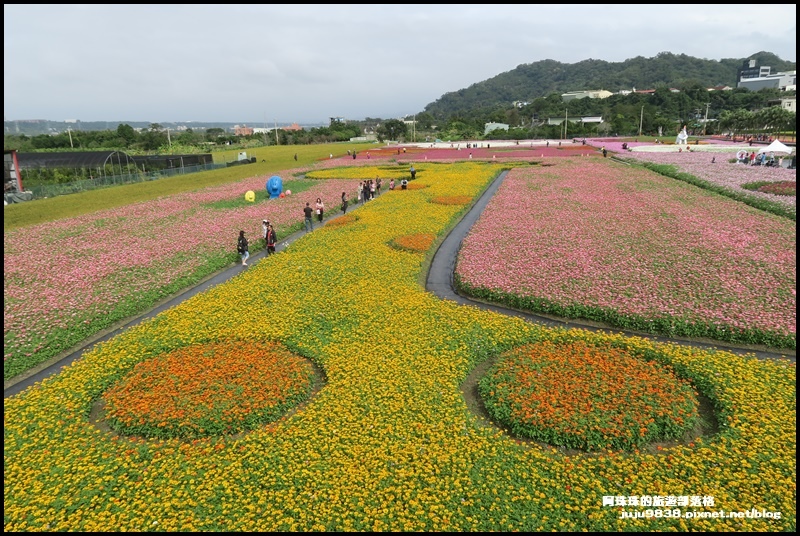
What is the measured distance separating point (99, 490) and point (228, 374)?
391 centimetres

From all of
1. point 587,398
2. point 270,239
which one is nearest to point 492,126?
point 270,239

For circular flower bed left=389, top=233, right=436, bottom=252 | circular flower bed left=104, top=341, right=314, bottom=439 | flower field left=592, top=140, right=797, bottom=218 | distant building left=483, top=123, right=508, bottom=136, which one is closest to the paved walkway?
Answer: circular flower bed left=389, top=233, right=436, bottom=252

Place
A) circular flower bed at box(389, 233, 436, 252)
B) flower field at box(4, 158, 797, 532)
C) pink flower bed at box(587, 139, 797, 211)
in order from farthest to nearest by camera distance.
A: 1. pink flower bed at box(587, 139, 797, 211)
2. circular flower bed at box(389, 233, 436, 252)
3. flower field at box(4, 158, 797, 532)

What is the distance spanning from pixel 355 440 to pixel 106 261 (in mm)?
17842

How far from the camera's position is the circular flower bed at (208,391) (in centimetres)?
992

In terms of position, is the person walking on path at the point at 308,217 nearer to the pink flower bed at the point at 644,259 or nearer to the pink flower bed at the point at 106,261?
the pink flower bed at the point at 106,261

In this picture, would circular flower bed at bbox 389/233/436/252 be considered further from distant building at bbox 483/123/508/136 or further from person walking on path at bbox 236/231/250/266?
distant building at bbox 483/123/508/136

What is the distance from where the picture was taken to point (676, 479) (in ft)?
26.9

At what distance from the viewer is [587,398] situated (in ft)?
34.1

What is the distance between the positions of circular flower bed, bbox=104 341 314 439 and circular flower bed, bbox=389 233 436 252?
10.4 metres

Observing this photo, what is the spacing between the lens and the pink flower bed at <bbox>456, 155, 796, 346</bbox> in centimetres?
1471

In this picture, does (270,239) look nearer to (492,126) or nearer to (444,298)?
(444,298)

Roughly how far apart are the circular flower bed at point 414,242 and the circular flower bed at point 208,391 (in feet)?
34.1

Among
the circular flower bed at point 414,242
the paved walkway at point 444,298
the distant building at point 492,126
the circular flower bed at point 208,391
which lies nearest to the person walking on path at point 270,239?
the paved walkway at point 444,298
